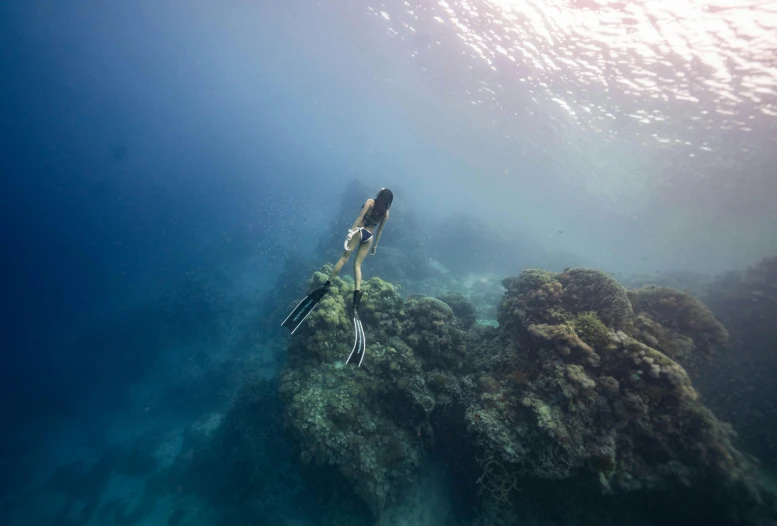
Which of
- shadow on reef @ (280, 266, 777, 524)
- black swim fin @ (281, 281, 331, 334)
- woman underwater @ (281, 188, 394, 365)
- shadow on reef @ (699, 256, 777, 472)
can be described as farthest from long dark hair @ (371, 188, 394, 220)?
shadow on reef @ (699, 256, 777, 472)

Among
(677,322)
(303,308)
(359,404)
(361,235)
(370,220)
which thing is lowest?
(359,404)

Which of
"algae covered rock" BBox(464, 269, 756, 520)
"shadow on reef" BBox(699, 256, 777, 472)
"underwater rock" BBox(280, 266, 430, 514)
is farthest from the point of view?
"shadow on reef" BBox(699, 256, 777, 472)

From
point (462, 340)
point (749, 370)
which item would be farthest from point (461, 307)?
point (749, 370)

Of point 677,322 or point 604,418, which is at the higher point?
point 677,322

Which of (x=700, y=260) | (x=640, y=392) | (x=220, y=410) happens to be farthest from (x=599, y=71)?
(x=700, y=260)

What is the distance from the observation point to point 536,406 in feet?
22.1

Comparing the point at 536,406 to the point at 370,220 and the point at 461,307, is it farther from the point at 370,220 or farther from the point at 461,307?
the point at 461,307

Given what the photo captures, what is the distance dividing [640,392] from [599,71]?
2227cm

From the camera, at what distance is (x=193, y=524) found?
11219 mm

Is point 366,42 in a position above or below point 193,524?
above

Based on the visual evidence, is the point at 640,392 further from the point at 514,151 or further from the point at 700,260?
the point at 700,260

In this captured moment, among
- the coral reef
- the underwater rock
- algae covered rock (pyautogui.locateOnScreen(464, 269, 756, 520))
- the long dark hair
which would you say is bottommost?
the underwater rock

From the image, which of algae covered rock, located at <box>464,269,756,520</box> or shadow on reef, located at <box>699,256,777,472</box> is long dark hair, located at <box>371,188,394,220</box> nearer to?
algae covered rock, located at <box>464,269,756,520</box>

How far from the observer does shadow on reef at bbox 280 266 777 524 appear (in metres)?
6.26
